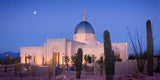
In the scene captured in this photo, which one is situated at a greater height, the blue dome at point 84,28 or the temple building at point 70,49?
the blue dome at point 84,28

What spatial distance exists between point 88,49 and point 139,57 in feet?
50.5

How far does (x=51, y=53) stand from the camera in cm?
2988

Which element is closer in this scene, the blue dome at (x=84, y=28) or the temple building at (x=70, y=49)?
the temple building at (x=70, y=49)

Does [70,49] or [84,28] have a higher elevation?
[84,28]

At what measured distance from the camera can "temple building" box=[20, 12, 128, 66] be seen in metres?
28.7

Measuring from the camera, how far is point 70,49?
28844 millimetres

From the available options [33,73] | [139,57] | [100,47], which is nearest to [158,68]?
[139,57]

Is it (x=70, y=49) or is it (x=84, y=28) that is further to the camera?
(x=84, y=28)

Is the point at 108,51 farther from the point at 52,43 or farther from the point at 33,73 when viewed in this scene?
the point at 52,43

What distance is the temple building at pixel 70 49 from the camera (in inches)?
1131

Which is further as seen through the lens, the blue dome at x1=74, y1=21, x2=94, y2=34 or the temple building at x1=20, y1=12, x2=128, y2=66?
the blue dome at x1=74, y1=21, x2=94, y2=34

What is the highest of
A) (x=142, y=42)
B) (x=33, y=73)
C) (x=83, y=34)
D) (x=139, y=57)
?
(x=83, y=34)

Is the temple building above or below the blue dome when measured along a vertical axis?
below

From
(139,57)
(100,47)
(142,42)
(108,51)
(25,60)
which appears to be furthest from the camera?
(25,60)
